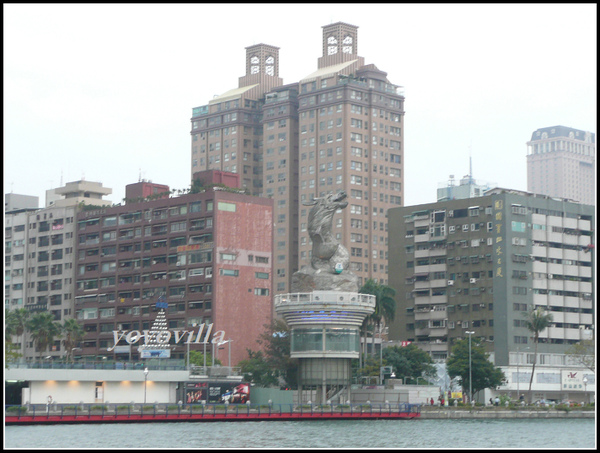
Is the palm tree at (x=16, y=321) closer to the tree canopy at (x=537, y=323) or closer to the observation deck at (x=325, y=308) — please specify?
the observation deck at (x=325, y=308)

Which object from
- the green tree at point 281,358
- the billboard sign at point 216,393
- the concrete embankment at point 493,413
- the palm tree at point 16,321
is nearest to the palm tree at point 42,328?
the palm tree at point 16,321

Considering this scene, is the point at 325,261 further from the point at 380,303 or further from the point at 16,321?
the point at 16,321

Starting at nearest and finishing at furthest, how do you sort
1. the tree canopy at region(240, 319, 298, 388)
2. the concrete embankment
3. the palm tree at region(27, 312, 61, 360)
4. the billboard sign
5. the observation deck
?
the billboard sign
the observation deck
the concrete embankment
the tree canopy at region(240, 319, 298, 388)
the palm tree at region(27, 312, 61, 360)

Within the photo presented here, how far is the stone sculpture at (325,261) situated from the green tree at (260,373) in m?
23.4

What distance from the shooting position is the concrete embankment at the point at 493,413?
14600cm

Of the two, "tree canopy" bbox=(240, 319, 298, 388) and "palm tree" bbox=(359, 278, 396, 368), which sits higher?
"palm tree" bbox=(359, 278, 396, 368)

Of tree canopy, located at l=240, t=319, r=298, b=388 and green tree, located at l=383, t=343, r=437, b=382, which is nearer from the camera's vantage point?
tree canopy, located at l=240, t=319, r=298, b=388

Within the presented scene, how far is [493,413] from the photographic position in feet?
496

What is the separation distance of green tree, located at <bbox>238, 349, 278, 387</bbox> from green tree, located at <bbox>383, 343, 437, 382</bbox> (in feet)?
59.8

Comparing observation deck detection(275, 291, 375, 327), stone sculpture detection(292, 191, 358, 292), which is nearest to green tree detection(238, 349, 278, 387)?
stone sculpture detection(292, 191, 358, 292)

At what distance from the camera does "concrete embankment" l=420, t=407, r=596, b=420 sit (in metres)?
146

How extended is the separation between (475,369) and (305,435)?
232 feet

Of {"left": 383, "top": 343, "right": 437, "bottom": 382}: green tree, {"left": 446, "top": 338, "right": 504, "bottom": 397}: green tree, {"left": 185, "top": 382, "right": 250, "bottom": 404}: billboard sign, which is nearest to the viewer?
{"left": 185, "top": 382, "right": 250, "bottom": 404}: billboard sign

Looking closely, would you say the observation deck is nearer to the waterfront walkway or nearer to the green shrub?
the waterfront walkway
